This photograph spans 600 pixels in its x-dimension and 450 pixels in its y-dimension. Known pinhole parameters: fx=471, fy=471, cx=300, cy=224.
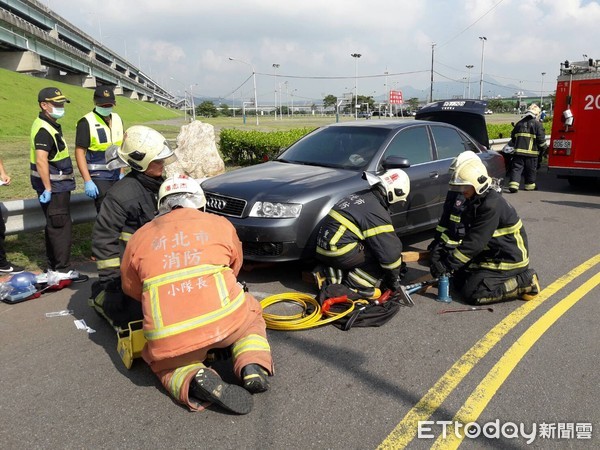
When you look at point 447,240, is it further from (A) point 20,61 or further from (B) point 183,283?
(A) point 20,61

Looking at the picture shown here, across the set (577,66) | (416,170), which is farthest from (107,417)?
(577,66)

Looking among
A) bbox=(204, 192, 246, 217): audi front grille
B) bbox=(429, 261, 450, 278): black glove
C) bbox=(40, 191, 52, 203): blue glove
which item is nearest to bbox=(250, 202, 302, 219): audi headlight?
bbox=(204, 192, 246, 217): audi front grille

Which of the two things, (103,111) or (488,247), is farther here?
(103,111)

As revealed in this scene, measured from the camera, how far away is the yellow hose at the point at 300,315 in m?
3.73

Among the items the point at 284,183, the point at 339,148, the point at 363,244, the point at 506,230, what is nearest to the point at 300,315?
the point at 363,244

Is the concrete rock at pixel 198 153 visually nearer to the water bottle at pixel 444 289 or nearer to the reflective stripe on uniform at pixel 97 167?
the reflective stripe on uniform at pixel 97 167

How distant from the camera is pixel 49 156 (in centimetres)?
484

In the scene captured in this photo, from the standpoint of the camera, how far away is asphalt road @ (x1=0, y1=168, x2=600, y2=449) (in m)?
2.52

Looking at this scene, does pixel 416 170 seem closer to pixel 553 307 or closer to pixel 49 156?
pixel 553 307

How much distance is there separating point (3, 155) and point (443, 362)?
1450 cm

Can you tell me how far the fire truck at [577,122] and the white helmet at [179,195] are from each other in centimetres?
893

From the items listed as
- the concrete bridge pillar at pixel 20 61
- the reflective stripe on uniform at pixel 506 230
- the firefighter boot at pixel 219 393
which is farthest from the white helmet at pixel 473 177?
the concrete bridge pillar at pixel 20 61

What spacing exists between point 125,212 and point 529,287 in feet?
Result: 11.4

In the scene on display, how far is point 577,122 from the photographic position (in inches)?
368
